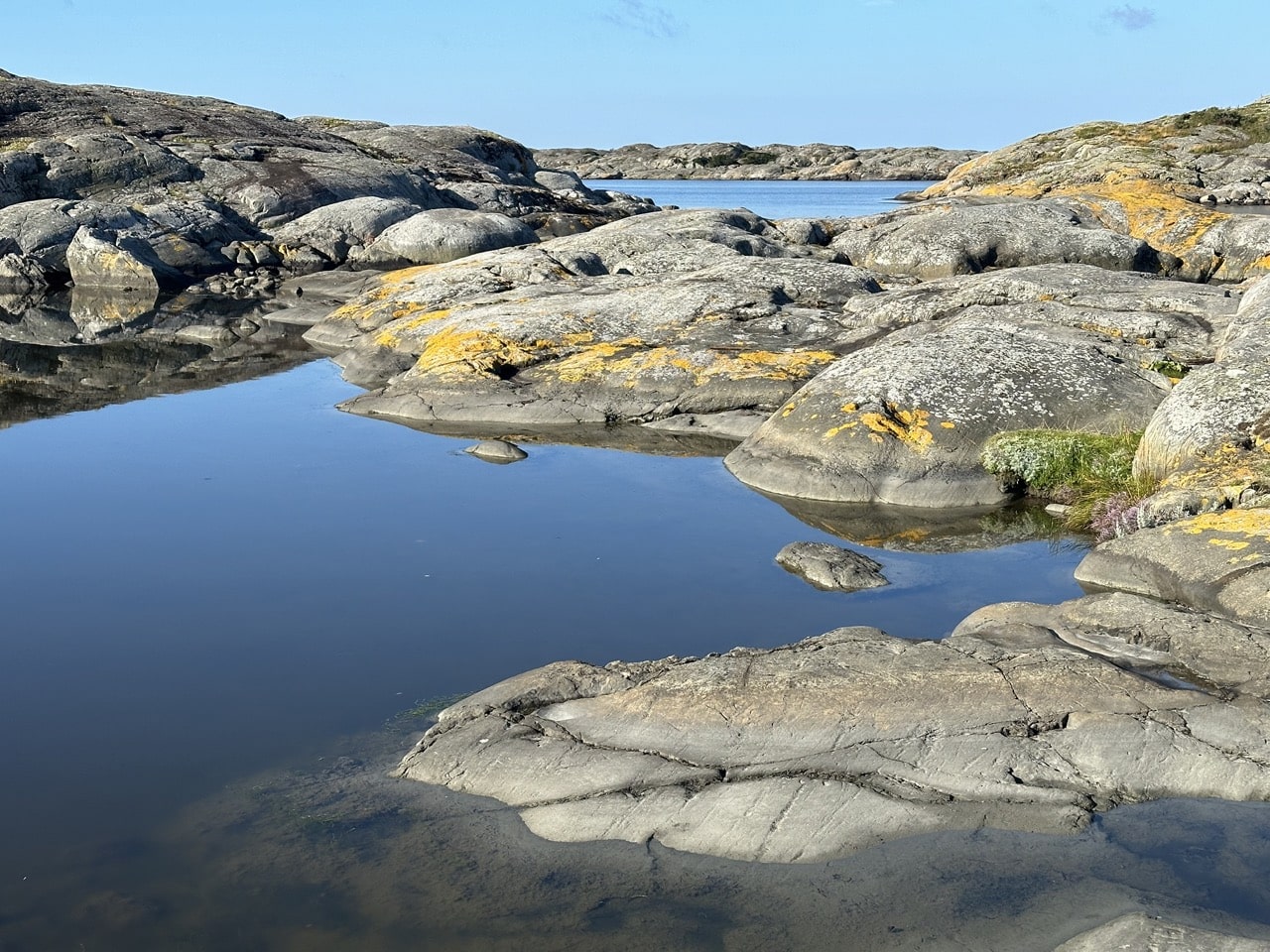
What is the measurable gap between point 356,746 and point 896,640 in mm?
4773

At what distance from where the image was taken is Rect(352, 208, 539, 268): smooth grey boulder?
44375 millimetres

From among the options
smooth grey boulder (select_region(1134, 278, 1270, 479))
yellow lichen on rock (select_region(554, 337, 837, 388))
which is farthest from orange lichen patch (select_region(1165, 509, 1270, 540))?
yellow lichen on rock (select_region(554, 337, 837, 388))

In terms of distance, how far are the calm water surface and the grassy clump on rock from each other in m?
1.68

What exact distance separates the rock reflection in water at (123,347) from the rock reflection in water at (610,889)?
62.7 ft

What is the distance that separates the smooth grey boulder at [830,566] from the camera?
14.0 m

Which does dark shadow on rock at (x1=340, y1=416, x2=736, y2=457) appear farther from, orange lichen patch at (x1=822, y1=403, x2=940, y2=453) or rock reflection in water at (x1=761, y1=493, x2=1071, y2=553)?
rock reflection in water at (x1=761, y1=493, x2=1071, y2=553)

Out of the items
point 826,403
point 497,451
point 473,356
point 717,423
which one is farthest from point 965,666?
point 473,356

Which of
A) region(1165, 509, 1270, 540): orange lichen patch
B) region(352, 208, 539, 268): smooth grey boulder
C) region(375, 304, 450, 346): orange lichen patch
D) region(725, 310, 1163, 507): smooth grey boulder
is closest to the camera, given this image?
region(1165, 509, 1270, 540): orange lichen patch

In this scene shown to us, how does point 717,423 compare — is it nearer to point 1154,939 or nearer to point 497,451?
point 497,451

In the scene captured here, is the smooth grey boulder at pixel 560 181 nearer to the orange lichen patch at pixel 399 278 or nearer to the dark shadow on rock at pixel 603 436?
the orange lichen patch at pixel 399 278

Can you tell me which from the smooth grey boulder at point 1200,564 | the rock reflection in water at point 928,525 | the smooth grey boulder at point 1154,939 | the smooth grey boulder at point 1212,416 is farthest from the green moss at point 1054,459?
the smooth grey boulder at point 1154,939

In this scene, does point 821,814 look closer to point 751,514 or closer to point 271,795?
point 271,795

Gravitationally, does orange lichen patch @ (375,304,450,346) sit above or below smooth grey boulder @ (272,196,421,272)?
below

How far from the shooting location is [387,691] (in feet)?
37.2
